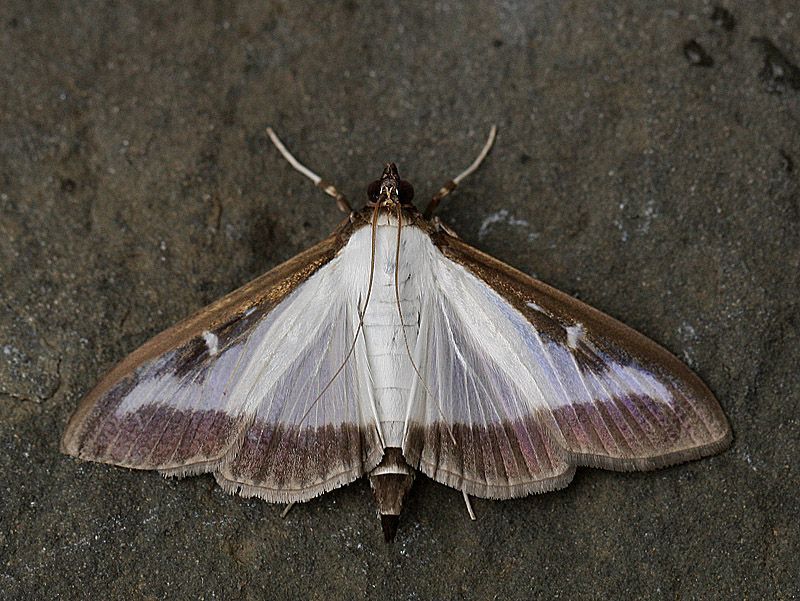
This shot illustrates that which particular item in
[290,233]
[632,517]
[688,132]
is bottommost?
[632,517]

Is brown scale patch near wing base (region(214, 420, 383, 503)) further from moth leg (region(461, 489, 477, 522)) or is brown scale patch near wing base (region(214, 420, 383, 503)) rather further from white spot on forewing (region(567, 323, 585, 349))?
white spot on forewing (region(567, 323, 585, 349))

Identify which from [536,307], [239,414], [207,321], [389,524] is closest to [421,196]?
[536,307]

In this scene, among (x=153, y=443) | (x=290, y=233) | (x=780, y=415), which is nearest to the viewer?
(x=153, y=443)

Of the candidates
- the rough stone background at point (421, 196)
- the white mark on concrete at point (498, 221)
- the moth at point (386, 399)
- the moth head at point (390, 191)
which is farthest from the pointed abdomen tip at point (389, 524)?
the white mark on concrete at point (498, 221)

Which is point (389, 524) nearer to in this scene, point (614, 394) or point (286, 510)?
point (286, 510)

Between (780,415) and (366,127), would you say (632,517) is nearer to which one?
(780,415)

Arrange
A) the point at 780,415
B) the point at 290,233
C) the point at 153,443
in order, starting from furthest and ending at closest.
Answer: the point at 290,233, the point at 780,415, the point at 153,443

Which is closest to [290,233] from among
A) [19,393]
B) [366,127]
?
[366,127]
